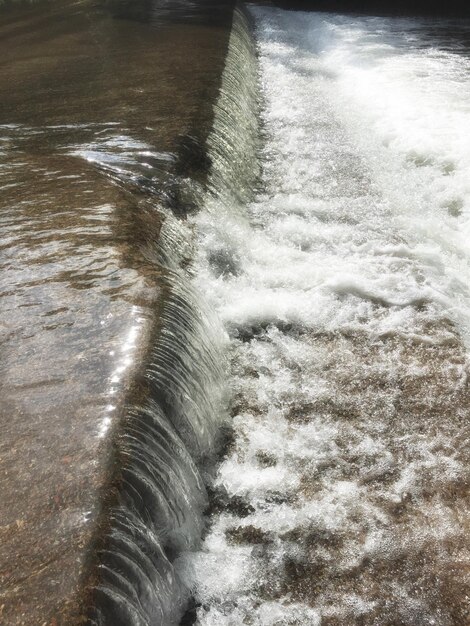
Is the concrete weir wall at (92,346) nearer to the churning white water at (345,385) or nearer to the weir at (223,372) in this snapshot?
the weir at (223,372)

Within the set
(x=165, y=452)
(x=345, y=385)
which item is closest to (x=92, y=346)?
(x=165, y=452)

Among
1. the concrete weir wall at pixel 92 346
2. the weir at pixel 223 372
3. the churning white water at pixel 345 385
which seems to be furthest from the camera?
the churning white water at pixel 345 385

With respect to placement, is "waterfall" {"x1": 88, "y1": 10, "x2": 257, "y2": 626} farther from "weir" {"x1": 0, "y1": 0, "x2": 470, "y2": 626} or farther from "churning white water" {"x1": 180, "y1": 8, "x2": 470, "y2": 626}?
"churning white water" {"x1": 180, "y1": 8, "x2": 470, "y2": 626}

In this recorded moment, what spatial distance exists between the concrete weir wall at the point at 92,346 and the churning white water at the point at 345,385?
1.21ft

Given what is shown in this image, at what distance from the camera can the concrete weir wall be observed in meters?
1.93

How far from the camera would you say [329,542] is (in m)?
2.70

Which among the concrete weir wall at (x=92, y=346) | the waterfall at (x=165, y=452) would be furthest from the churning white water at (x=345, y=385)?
the concrete weir wall at (x=92, y=346)

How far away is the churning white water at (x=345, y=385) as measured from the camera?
8.32 feet

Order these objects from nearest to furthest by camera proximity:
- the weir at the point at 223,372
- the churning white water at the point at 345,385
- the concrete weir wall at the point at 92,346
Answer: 1. the concrete weir wall at the point at 92,346
2. the weir at the point at 223,372
3. the churning white water at the point at 345,385

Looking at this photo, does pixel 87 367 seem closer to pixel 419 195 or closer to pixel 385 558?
pixel 385 558

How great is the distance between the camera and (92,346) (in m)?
2.82

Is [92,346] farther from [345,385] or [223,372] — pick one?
[345,385]

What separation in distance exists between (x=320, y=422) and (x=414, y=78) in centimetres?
838

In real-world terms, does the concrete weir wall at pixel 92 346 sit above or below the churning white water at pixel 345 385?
above
